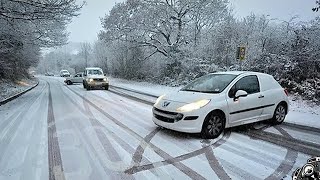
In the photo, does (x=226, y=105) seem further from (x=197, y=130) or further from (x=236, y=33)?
(x=236, y=33)

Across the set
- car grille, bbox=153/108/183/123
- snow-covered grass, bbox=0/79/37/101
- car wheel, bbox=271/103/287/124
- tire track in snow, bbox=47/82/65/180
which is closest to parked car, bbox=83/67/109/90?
snow-covered grass, bbox=0/79/37/101

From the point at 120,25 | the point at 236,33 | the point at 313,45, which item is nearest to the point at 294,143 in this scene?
the point at 313,45

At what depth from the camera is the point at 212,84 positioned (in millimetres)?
7691

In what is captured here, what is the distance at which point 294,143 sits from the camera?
21.4ft

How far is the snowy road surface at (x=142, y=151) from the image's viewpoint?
4.71m

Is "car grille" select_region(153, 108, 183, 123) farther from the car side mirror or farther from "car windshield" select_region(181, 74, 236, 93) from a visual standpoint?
the car side mirror

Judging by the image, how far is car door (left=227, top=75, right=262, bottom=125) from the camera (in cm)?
709

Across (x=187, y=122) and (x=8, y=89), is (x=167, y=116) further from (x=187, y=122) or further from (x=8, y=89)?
(x=8, y=89)

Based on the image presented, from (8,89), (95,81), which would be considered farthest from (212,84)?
(8,89)

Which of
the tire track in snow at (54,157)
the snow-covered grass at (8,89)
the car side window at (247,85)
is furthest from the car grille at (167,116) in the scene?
the snow-covered grass at (8,89)

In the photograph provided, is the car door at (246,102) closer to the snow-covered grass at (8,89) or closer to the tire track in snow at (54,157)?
the tire track in snow at (54,157)

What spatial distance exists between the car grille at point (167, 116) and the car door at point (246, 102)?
1332mm

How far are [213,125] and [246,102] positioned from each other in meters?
1.21

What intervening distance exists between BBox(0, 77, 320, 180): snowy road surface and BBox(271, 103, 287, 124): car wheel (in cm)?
27
